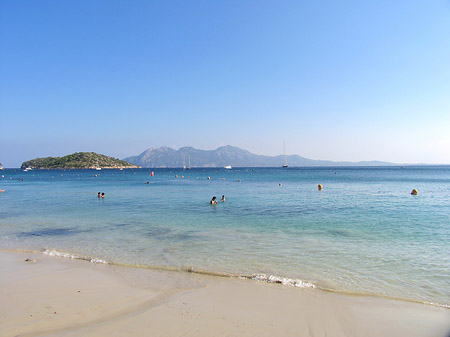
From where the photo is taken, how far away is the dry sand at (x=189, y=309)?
20.4ft

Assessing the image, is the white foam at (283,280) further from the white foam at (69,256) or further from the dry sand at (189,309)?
the white foam at (69,256)

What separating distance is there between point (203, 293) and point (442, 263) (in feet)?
29.5

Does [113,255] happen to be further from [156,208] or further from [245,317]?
[156,208]

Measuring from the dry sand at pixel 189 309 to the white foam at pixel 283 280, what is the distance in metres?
0.28

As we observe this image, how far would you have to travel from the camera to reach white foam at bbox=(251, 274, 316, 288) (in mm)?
8726

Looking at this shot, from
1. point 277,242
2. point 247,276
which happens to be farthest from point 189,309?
point 277,242

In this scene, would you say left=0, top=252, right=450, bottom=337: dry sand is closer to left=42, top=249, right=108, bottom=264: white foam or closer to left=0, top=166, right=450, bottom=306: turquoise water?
left=0, top=166, right=450, bottom=306: turquoise water

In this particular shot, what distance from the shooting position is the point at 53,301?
25.0 feet

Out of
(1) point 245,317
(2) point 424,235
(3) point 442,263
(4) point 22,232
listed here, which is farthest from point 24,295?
(2) point 424,235

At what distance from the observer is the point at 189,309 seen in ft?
23.6

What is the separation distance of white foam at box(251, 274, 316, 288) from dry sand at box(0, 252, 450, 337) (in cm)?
28

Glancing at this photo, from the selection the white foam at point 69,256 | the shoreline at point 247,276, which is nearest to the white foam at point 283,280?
the shoreline at point 247,276

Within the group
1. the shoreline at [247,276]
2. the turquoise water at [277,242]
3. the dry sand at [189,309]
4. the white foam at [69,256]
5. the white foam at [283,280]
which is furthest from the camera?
the white foam at [69,256]

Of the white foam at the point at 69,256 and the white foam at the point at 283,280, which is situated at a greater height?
the white foam at the point at 283,280
